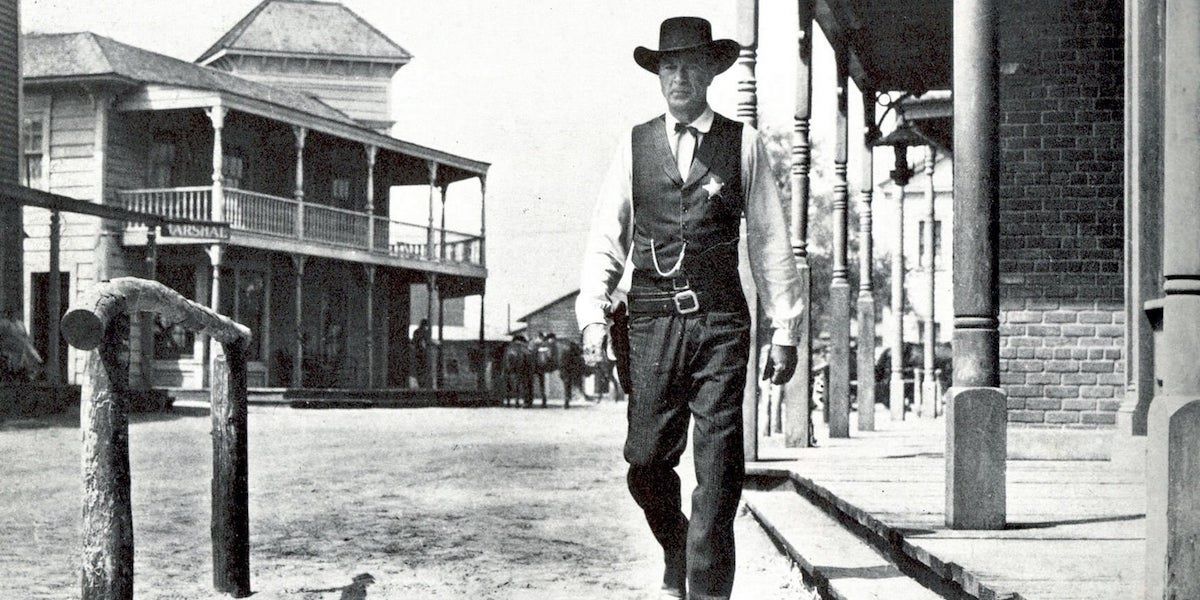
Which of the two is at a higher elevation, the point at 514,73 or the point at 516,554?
the point at 514,73

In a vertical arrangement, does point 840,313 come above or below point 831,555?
above

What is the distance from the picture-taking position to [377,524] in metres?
7.48

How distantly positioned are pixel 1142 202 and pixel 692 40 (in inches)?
135

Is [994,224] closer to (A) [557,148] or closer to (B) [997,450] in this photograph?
(B) [997,450]

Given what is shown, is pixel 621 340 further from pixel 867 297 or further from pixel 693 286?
pixel 867 297

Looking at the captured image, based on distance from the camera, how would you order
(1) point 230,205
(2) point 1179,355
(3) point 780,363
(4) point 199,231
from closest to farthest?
(2) point 1179,355
(3) point 780,363
(4) point 199,231
(1) point 230,205

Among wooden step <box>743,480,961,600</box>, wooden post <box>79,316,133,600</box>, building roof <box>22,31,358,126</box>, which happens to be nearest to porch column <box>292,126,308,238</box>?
building roof <box>22,31,358,126</box>

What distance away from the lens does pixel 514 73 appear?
51562mm

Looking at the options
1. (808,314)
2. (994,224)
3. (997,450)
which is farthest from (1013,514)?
(808,314)

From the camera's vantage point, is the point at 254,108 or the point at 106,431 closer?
the point at 106,431

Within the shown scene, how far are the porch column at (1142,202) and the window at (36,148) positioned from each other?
23066mm

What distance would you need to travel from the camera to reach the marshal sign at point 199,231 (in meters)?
25.2

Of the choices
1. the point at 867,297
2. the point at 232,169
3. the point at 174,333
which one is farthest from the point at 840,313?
the point at 232,169

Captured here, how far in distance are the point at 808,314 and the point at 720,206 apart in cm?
561
